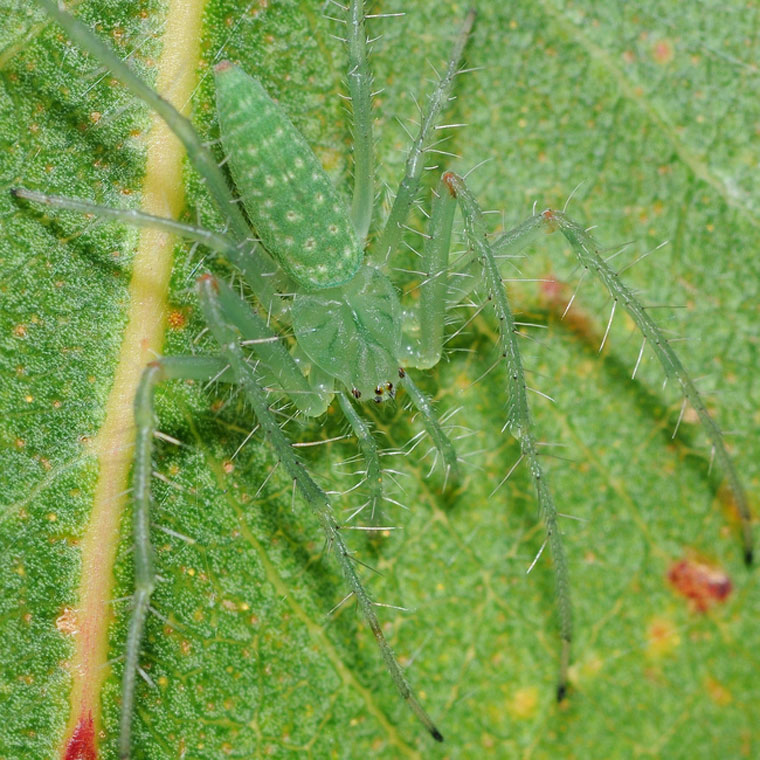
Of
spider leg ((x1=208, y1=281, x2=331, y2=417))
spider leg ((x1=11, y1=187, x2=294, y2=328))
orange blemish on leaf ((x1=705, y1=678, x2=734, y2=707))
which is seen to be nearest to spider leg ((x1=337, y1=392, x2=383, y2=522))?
spider leg ((x1=208, y1=281, x2=331, y2=417))

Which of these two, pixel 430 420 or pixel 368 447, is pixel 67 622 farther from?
pixel 430 420

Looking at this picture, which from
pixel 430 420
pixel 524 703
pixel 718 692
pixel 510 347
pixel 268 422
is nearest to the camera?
pixel 268 422

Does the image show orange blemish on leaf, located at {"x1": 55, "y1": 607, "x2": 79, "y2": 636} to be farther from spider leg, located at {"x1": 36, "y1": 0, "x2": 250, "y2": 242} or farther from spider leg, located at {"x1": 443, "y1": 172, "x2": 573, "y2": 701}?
spider leg, located at {"x1": 443, "y1": 172, "x2": 573, "y2": 701}

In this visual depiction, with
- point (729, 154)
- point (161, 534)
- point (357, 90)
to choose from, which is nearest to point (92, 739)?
point (161, 534)

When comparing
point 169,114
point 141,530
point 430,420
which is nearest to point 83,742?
point 141,530

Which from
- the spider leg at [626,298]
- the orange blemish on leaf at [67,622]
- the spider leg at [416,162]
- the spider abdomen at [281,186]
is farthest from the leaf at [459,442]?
the spider leg at [626,298]

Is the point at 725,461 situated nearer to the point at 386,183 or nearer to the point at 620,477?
the point at 620,477
